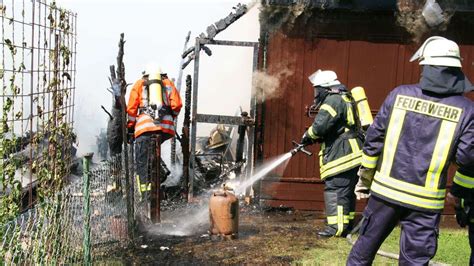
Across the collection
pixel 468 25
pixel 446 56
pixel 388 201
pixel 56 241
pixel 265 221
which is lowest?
pixel 265 221

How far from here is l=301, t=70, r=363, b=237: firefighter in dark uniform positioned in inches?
255

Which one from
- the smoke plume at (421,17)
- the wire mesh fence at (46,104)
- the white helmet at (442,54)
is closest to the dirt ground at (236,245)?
the wire mesh fence at (46,104)

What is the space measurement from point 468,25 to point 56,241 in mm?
6755

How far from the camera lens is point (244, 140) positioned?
29.2 feet

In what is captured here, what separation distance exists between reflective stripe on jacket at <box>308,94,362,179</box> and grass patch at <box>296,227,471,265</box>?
0.96 m

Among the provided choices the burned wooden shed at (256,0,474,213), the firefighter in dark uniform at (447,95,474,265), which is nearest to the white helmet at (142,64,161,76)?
the burned wooden shed at (256,0,474,213)

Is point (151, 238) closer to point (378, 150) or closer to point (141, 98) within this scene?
point (141, 98)

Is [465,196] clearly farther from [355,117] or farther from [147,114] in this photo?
[147,114]

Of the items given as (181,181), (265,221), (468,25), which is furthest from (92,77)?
(468,25)

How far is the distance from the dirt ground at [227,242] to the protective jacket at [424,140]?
185 centimetres

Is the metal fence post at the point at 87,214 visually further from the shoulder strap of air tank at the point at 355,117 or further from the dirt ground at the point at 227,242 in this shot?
the shoulder strap of air tank at the point at 355,117

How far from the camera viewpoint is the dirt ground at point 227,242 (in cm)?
546

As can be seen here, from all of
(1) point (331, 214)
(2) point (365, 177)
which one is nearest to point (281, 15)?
(1) point (331, 214)

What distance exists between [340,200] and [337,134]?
87 centimetres
